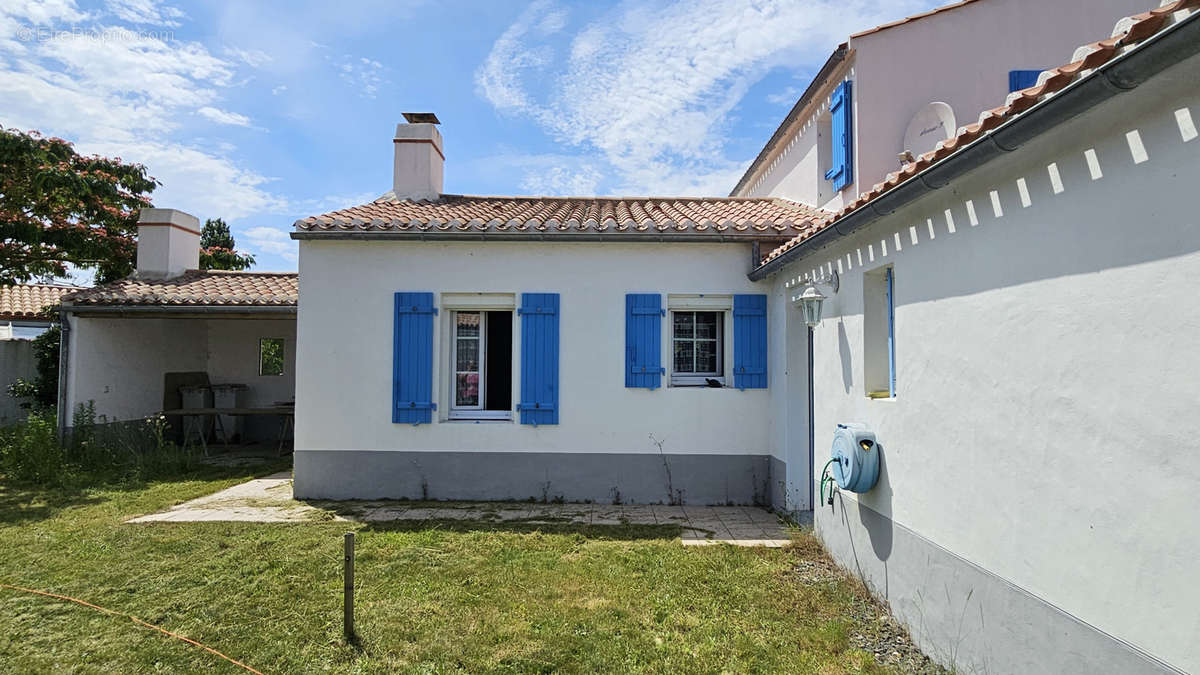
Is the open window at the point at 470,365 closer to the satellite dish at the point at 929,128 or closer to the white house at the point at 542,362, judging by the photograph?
the white house at the point at 542,362

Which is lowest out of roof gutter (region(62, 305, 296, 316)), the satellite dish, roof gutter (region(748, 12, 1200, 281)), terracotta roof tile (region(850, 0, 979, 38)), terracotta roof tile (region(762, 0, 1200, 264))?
roof gutter (region(62, 305, 296, 316))

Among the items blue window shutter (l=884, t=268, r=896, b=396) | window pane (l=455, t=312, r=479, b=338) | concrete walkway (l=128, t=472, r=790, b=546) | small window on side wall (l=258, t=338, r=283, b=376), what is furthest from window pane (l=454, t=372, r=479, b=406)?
small window on side wall (l=258, t=338, r=283, b=376)

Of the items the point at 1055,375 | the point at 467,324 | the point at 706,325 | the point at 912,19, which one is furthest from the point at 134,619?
the point at 912,19

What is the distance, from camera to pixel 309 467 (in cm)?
802

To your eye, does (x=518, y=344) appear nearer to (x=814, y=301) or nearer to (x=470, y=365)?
(x=470, y=365)

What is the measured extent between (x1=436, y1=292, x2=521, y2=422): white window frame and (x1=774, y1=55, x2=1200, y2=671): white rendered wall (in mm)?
5329

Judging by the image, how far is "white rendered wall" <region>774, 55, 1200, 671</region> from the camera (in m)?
2.22

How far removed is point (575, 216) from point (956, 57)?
5.54 m

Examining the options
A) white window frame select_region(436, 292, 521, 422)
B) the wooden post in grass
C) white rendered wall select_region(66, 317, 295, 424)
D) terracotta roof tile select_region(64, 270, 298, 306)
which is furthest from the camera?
white rendered wall select_region(66, 317, 295, 424)

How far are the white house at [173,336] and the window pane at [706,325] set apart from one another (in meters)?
6.83

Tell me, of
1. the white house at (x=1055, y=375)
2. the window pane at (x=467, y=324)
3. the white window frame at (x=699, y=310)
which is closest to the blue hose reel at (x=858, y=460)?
the white house at (x=1055, y=375)

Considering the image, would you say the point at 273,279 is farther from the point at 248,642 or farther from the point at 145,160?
the point at 248,642

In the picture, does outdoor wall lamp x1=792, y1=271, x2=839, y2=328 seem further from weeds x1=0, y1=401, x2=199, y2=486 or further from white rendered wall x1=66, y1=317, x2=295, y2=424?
white rendered wall x1=66, y1=317, x2=295, y2=424

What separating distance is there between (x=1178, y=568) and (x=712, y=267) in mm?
6093
